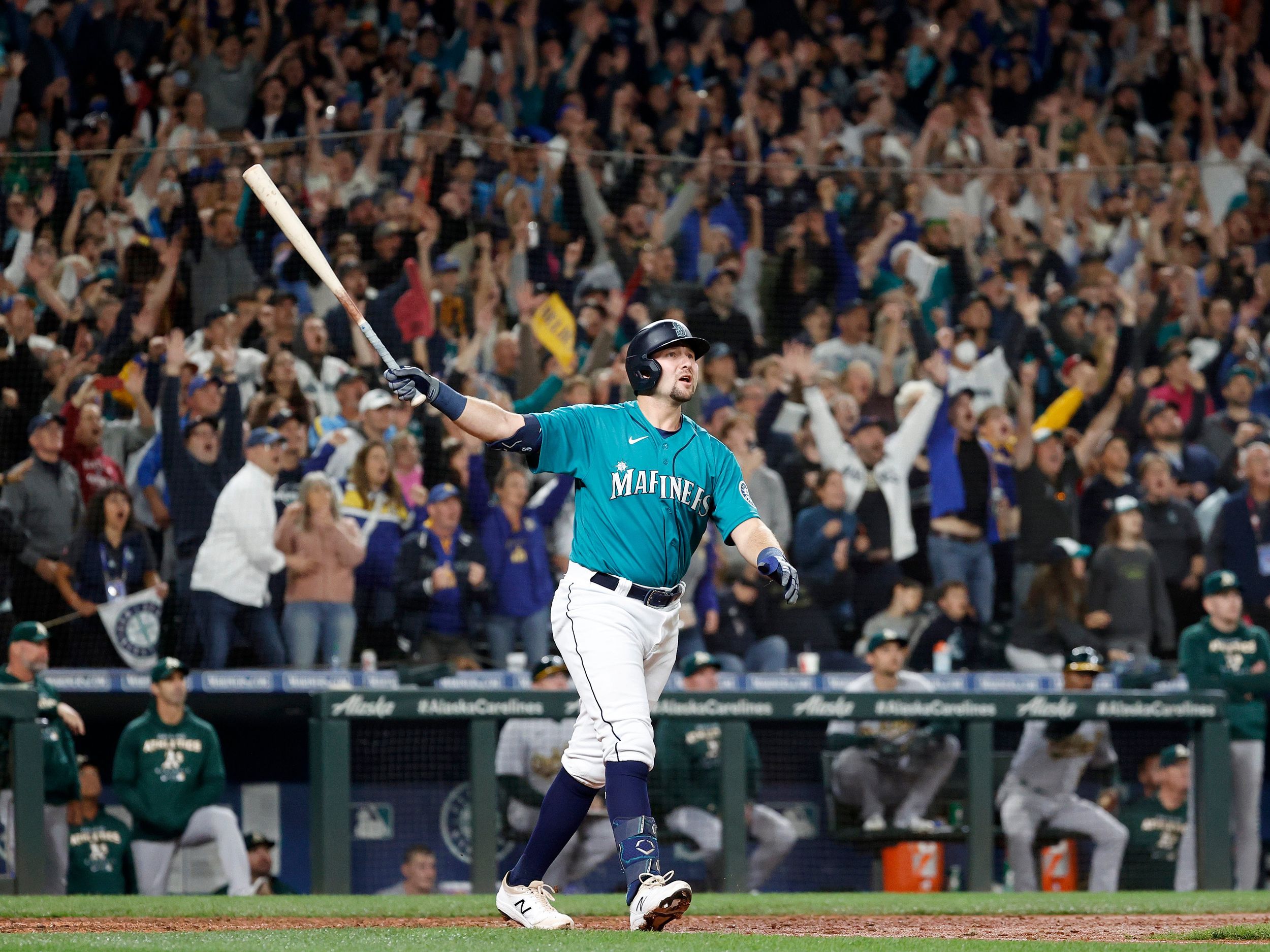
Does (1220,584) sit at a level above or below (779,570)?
below

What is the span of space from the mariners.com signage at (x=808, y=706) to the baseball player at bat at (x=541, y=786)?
0.11 meters

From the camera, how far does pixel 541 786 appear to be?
7.48 meters

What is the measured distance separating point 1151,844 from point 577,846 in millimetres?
2738

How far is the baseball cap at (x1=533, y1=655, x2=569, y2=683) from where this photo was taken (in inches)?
312

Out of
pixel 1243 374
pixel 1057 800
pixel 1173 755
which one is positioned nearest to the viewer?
pixel 1057 800

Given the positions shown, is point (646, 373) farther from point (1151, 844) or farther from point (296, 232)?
point (1151, 844)

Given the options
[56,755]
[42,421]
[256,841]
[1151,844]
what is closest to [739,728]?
[1151,844]

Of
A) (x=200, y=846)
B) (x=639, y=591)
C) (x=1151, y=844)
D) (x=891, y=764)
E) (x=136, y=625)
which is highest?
(x=639, y=591)

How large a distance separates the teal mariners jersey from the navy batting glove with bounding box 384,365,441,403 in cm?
32

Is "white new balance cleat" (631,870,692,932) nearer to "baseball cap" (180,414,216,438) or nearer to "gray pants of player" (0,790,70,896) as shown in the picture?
"gray pants of player" (0,790,70,896)

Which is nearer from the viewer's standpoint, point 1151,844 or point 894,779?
point 894,779

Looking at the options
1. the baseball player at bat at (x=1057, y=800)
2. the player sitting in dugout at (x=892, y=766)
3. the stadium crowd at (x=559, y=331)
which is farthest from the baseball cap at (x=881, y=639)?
the stadium crowd at (x=559, y=331)

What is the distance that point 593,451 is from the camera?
4.64 meters

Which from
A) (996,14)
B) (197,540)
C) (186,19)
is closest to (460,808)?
(197,540)
